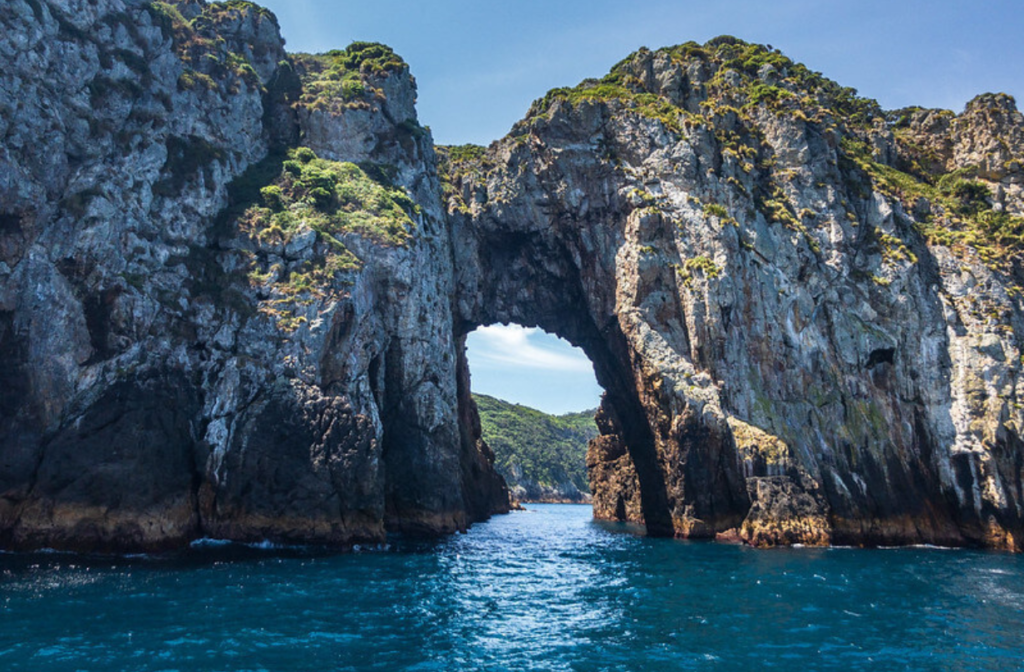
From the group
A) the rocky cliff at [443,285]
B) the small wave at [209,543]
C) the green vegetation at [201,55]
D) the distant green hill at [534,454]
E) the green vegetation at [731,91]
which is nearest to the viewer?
the small wave at [209,543]

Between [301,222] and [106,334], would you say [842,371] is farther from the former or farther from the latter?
[106,334]

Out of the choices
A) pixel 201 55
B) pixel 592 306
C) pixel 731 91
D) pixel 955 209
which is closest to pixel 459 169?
pixel 592 306

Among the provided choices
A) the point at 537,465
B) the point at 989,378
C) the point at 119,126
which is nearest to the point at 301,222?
the point at 119,126

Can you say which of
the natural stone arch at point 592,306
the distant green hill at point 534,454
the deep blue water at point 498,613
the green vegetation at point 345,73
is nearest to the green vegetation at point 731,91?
the natural stone arch at point 592,306

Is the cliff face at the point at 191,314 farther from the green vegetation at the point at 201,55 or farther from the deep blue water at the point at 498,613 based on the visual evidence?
the deep blue water at the point at 498,613

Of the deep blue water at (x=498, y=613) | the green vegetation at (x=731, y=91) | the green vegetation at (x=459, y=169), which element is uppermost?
the green vegetation at (x=731, y=91)

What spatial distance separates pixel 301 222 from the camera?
144ft

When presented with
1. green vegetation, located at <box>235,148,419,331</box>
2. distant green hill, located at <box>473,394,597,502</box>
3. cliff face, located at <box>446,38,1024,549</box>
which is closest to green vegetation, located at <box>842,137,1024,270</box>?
cliff face, located at <box>446,38,1024,549</box>

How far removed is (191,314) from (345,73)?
33209 millimetres

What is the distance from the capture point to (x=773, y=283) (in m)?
50.4

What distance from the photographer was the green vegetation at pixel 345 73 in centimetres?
5538

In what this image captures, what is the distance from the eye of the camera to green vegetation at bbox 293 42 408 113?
55.4 meters

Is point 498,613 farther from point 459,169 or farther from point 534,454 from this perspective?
point 534,454

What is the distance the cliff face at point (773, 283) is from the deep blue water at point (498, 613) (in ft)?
36.5
